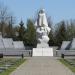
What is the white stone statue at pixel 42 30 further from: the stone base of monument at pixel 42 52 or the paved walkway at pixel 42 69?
the paved walkway at pixel 42 69

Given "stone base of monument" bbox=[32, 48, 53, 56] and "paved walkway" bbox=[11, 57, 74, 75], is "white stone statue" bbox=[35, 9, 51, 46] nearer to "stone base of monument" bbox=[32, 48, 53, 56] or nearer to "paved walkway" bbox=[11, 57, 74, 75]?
"stone base of monument" bbox=[32, 48, 53, 56]

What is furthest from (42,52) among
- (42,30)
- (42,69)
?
(42,69)

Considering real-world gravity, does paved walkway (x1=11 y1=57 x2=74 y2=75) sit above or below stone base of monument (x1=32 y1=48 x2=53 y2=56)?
above

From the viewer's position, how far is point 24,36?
97.2 meters

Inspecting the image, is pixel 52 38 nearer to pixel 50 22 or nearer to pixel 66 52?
pixel 50 22

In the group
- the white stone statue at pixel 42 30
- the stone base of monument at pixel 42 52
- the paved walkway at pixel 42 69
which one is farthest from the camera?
the white stone statue at pixel 42 30

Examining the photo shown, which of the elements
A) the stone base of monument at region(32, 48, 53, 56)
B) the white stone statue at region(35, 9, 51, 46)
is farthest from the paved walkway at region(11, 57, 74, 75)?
the white stone statue at region(35, 9, 51, 46)

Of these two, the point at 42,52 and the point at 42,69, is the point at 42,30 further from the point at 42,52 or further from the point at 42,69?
the point at 42,69

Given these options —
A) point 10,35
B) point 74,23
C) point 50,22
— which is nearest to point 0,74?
point 10,35

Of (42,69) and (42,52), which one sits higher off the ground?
(42,69)

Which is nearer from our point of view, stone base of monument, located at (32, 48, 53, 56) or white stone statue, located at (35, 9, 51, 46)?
stone base of monument, located at (32, 48, 53, 56)

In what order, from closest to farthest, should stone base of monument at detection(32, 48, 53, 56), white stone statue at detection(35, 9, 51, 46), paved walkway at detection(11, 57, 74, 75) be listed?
1. paved walkway at detection(11, 57, 74, 75)
2. stone base of monument at detection(32, 48, 53, 56)
3. white stone statue at detection(35, 9, 51, 46)

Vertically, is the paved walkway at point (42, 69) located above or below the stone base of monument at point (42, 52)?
above

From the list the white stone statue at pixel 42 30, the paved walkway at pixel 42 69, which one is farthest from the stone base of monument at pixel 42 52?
the paved walkway at pixel 42 69
